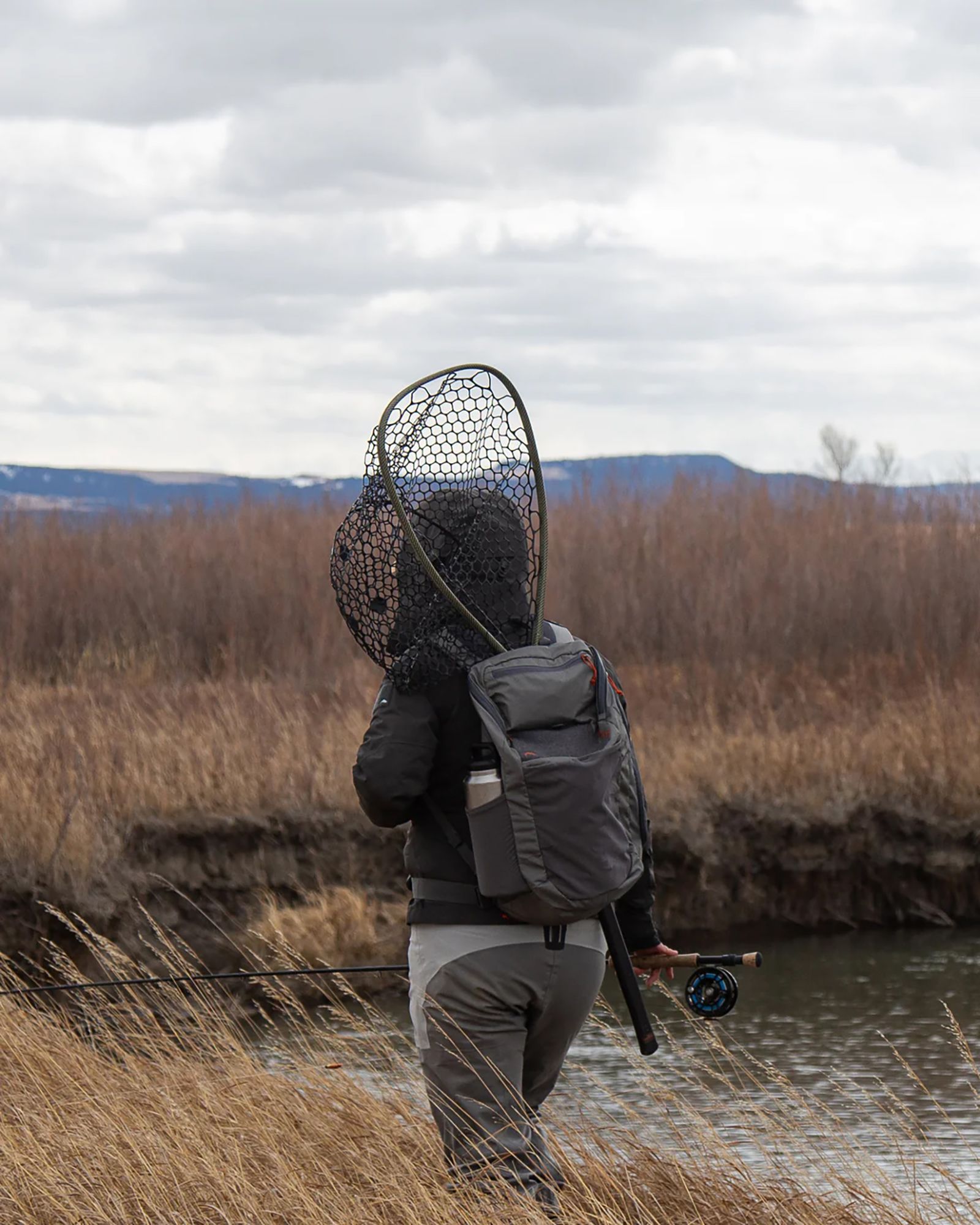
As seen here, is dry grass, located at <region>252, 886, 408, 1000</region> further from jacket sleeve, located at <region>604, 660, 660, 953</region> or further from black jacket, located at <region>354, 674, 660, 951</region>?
black jacket, located at <region>354, 674, 660, 951</region>

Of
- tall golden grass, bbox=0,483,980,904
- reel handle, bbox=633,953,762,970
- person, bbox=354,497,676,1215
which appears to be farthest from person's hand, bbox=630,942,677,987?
tall golden grass, bbox=0,483,980,904

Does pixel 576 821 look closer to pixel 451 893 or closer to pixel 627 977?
pixel 451 893

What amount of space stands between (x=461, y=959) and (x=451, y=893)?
12cm

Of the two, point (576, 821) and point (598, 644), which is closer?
point (576, 821)

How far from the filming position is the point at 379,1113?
4.18m

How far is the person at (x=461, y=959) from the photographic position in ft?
9.76

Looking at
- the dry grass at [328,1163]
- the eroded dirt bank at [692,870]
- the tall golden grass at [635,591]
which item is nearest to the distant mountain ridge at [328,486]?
the tall golden grass at [635,591]

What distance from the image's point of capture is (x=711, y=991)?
3.53 metres

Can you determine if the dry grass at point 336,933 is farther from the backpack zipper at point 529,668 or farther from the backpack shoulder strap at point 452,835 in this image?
the backpack zipper at point 529,668

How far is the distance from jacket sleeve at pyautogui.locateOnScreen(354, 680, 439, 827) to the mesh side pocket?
118mm

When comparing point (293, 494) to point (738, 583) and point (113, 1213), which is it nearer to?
point (738, 583)

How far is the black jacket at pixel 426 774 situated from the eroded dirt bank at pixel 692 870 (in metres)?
5.76

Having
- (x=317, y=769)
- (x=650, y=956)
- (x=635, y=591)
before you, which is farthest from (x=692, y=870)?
(x=650, y=956)

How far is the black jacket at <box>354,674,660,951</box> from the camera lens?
9.62 feet
